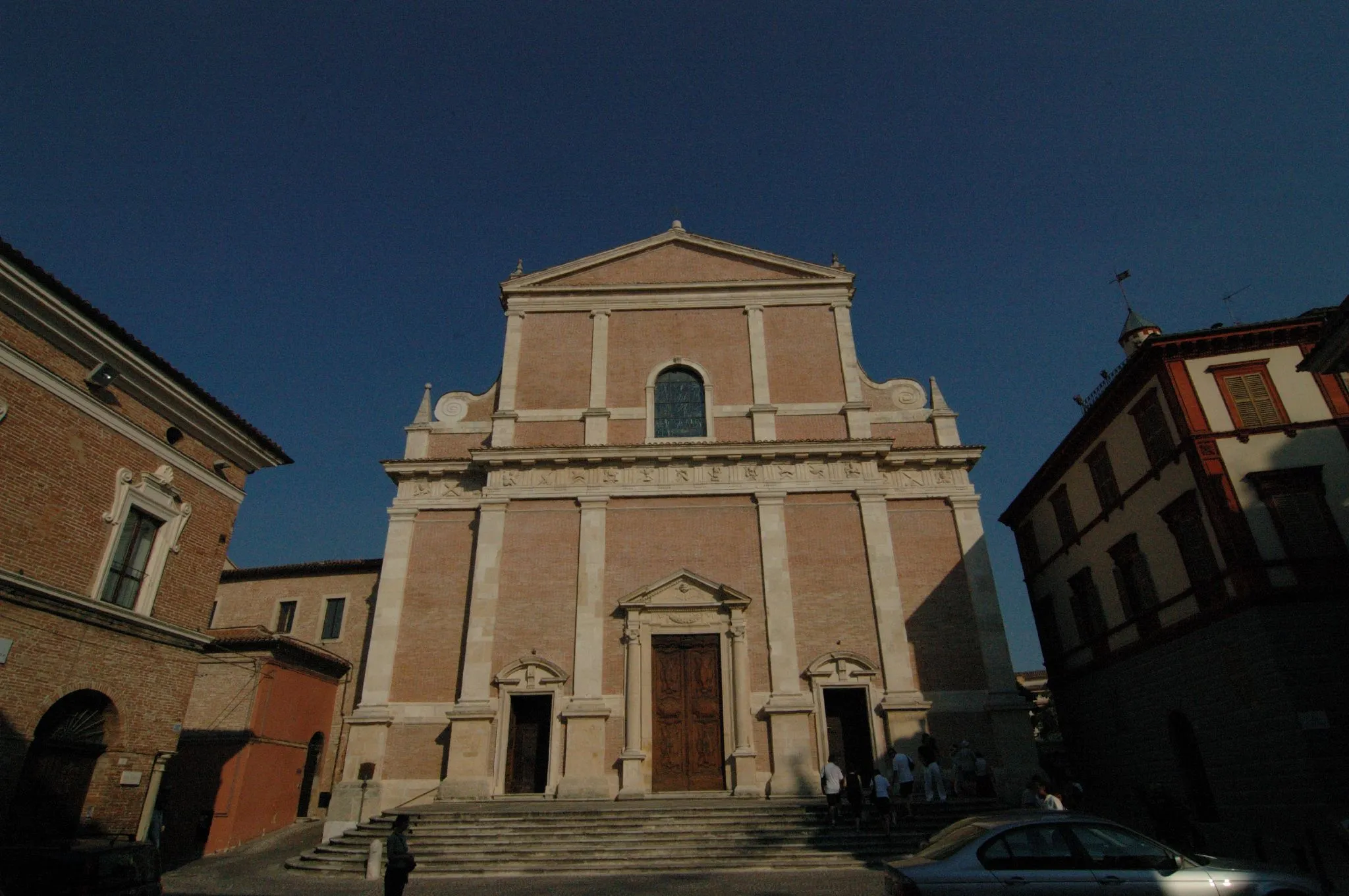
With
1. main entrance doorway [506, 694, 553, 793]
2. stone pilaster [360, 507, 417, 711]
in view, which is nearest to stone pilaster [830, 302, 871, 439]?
main entrance doorway [506, 694, 553, 793]

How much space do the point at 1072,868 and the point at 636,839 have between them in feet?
31.0

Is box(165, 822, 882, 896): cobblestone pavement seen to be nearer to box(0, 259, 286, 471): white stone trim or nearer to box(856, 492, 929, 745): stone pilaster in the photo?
box(856, 492, 929, 745): stone pilaster

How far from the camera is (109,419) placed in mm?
14016

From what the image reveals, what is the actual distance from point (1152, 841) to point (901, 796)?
9124 millimetres

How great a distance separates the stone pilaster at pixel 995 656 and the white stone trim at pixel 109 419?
18.4 metres

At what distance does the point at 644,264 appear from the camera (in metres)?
25.7

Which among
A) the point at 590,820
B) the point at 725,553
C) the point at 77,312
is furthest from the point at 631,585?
the point at 77,312

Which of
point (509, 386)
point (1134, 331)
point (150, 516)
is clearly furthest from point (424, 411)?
point (1134, 331)

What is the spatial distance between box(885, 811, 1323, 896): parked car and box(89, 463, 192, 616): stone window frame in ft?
46.1

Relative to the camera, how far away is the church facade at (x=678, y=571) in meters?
18.5

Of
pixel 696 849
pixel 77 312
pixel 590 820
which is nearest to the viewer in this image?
pixel 77 312

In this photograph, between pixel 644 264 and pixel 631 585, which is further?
pixel 644 264

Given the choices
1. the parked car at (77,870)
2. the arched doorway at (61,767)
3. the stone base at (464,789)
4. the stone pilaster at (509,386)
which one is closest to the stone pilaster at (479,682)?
the stone base at (464,789)

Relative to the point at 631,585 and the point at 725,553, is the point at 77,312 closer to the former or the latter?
the point at 631,585
